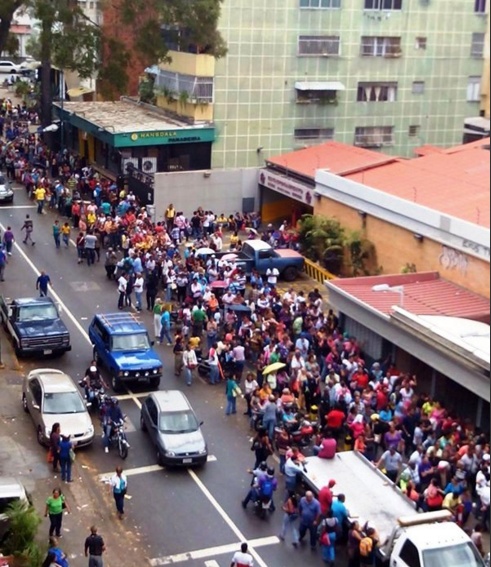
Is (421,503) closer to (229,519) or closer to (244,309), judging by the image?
(229,519)

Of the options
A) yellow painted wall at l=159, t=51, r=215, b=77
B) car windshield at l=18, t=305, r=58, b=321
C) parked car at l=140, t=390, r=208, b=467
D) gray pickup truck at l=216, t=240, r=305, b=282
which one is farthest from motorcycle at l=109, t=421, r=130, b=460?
yellow painted wall at l=159, t=51, r=215, b=77

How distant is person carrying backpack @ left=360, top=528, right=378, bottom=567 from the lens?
16.7 meters

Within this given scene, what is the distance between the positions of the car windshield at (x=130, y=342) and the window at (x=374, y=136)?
2560cm

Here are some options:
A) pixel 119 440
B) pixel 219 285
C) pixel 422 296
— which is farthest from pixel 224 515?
pixel 219 285

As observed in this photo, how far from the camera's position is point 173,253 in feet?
115

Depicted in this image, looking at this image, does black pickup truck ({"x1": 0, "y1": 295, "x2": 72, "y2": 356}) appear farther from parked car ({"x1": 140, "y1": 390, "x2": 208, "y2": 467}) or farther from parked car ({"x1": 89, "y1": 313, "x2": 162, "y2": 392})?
parked car ({"x1": 140, "y1": 390, "x2": 208, "y2": 467})

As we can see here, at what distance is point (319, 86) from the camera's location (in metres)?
46.4

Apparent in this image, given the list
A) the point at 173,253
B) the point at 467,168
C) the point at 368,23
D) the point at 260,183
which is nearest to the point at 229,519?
the point at 173,253

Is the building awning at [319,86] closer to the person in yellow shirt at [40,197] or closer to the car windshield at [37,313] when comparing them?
the person in yellow shirt at [40,197]

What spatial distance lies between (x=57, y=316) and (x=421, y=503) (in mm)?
13550

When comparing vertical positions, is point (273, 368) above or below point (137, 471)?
above

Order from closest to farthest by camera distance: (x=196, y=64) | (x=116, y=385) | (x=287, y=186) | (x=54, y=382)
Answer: (x=54, y=382) → (x=116, y=385) → (x=287, y=186) → (x=196, y=64)

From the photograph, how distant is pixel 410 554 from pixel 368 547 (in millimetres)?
928

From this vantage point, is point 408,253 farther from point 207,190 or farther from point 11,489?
point 11,489
